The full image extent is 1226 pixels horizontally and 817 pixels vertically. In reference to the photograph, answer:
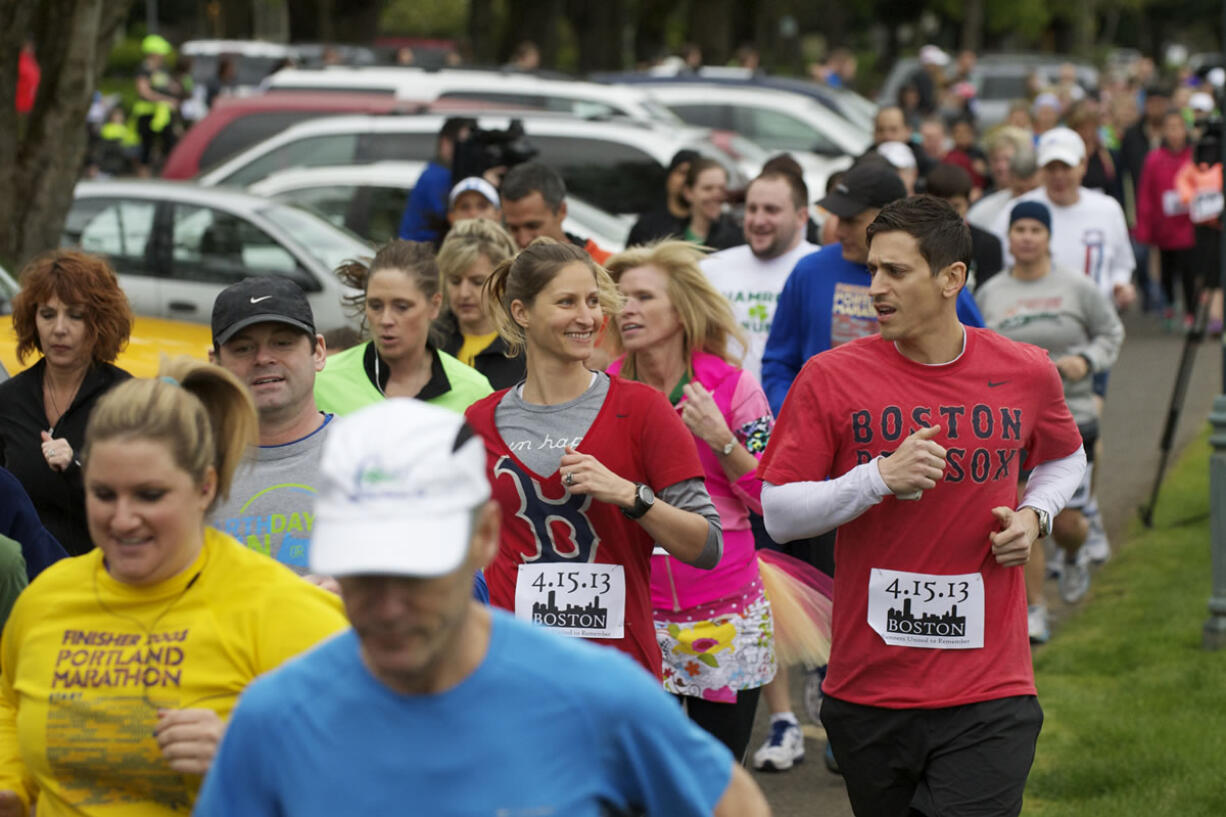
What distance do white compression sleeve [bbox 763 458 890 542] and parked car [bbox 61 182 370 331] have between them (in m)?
7.81

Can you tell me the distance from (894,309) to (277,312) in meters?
1.51

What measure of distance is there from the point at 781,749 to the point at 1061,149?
4849mm

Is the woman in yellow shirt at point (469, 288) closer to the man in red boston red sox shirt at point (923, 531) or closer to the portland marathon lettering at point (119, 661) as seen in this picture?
the man in red boston red sox shirt at point (923, 531)

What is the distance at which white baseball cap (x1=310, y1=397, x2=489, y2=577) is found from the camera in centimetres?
235

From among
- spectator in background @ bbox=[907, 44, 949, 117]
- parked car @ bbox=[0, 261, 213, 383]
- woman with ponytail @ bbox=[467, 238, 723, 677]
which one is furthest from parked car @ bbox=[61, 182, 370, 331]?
spectator in background @ bbox=[907, 44, 949, 117]

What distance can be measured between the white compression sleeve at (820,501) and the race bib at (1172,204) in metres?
15.6

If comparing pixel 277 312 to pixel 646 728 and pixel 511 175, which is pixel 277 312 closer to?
pixel 646 728

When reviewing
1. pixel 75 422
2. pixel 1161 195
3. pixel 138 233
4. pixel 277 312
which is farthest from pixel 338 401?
pixel 1161 195

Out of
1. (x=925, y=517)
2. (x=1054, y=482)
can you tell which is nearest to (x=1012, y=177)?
(x=1054, y=482)

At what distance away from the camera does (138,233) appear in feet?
43.1

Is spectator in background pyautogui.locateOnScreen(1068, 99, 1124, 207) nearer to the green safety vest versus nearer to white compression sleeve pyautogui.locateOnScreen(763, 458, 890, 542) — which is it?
the green safety vest

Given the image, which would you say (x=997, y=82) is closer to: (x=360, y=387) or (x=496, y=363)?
(x=496, y=363)

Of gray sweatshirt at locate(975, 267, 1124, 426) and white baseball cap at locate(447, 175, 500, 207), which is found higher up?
white baseball cap at locate(447, 175, 500, 207)

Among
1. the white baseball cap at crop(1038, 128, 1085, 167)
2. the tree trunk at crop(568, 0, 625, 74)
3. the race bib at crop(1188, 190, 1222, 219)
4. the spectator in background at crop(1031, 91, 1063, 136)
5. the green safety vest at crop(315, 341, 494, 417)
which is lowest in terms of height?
the green safety vest at crop(315, 341, 494, 417)
